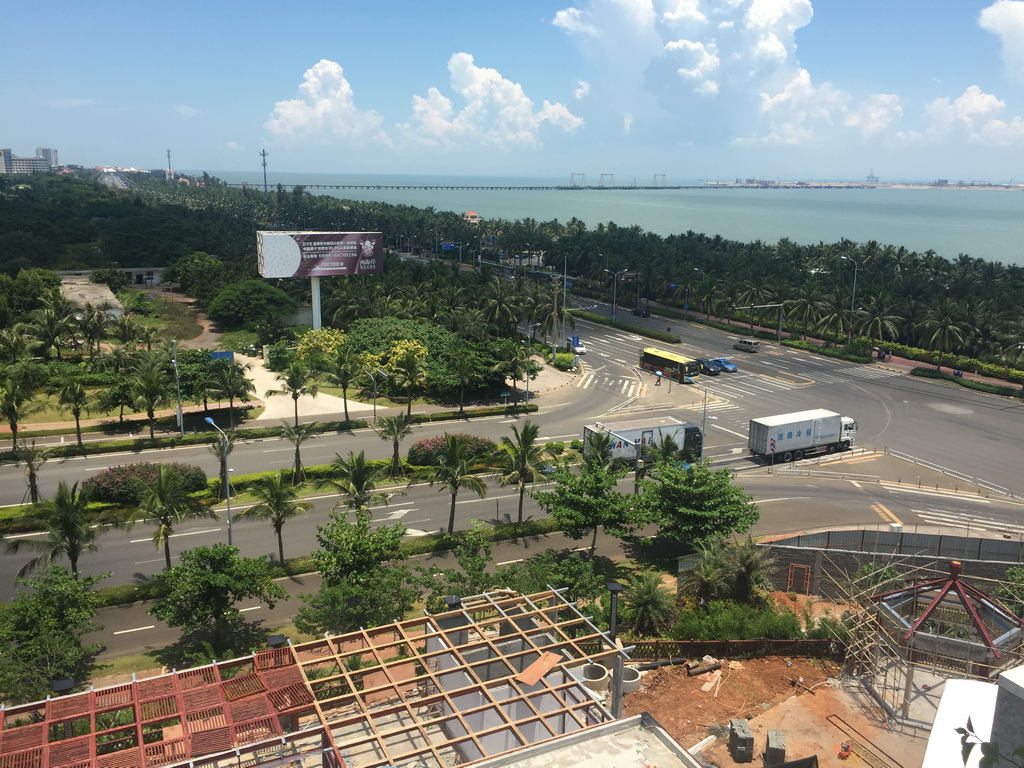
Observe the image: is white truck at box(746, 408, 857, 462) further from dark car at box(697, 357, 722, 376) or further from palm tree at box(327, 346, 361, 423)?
palm tree at box(327, 346, 361, 423)

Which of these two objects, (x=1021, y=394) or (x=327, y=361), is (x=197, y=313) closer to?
(x=327, y=361)

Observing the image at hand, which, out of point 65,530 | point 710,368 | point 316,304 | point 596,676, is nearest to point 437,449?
point 65,530

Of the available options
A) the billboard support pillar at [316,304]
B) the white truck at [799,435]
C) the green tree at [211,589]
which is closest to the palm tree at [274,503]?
the green tree at [211,589]

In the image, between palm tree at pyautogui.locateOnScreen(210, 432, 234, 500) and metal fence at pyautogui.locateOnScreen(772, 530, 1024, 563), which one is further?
metal fence at pyautogui.locateOnScreen(772, 530, 1024, 563)

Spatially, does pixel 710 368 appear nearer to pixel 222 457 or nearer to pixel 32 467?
pixel 222 457

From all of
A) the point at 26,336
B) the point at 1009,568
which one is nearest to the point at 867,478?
the point at 1009,568

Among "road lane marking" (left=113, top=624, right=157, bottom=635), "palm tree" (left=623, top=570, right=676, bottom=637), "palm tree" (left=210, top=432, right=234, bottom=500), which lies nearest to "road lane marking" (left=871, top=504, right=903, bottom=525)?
"palm tree" (left=623, top=570, right=676, bottom=637)
